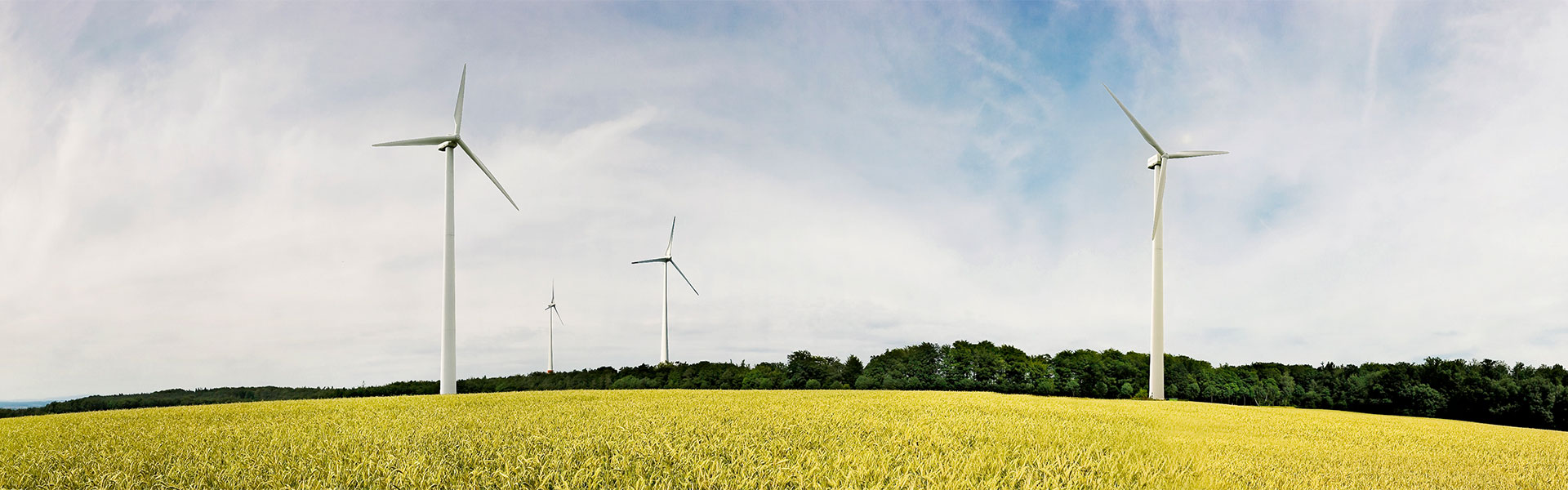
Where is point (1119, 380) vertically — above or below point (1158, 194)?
below

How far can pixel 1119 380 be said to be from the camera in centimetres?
5919

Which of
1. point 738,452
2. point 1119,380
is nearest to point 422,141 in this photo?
point 738,452

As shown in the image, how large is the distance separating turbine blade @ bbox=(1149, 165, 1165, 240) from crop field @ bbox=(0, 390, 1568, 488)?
24.0m

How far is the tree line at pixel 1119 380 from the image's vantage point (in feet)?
154

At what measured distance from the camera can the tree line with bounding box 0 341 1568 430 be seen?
154ft

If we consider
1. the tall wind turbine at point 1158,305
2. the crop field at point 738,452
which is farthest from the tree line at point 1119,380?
the crop field at point 738,452

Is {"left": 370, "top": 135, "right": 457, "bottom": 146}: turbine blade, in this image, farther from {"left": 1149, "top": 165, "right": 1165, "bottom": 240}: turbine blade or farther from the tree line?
{"left": 1149, "top": 165, "right": 1165, "bottom": 240}: turbine blade

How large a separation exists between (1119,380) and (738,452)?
5828 centimetres

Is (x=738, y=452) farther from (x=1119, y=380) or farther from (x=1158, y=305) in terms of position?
(x=1119, y=380)

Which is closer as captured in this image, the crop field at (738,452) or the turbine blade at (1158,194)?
the crop field at (738,452)

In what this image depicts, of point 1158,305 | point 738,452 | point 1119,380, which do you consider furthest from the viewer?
point 1119,380

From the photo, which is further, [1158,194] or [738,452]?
[1158,194]

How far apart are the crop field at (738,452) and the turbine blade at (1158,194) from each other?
23988 millimetres

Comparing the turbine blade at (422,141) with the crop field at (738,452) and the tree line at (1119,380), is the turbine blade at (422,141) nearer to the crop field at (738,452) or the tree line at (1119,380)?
the tree line at (1119,380)
